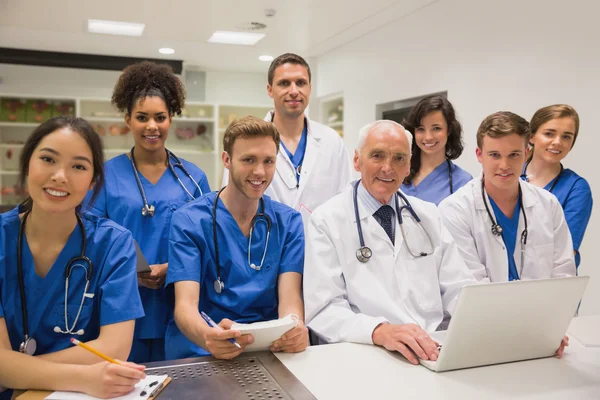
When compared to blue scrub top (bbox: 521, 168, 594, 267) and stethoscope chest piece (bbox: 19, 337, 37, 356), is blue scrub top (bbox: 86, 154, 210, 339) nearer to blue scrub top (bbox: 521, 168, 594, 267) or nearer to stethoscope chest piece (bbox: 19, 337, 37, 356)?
A: stethoscope chest piece (bbox: 19, 337, 37, 356)

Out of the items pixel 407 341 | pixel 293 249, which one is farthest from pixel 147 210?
pixel 407 341

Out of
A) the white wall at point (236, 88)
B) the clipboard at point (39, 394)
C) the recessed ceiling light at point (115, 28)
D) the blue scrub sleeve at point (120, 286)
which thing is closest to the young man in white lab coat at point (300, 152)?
the blue scrub sleeve at point (120, 286)

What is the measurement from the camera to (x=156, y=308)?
2033 mm

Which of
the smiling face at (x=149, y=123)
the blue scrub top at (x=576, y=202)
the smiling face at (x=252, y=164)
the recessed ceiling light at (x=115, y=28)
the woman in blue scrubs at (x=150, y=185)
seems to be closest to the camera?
the smiling face at (x=252, y=164)

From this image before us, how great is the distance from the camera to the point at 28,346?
4.51 ft

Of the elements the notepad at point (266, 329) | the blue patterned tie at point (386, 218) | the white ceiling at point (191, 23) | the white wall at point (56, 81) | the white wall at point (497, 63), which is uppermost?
the white ceiling at point (191, 23)

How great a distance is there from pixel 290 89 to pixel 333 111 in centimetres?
440

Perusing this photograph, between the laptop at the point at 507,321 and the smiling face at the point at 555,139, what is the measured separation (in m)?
1.42

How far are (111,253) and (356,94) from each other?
4816 millimetres

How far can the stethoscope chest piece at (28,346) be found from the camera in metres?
1.36

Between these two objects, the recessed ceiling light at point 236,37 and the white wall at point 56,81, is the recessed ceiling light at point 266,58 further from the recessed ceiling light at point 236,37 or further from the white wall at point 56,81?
the white wall at point 56,81

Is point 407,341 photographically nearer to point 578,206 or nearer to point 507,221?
point 507,221

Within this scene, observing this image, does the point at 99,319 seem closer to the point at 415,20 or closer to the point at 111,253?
the point at 111,253

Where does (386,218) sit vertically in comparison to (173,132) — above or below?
below
